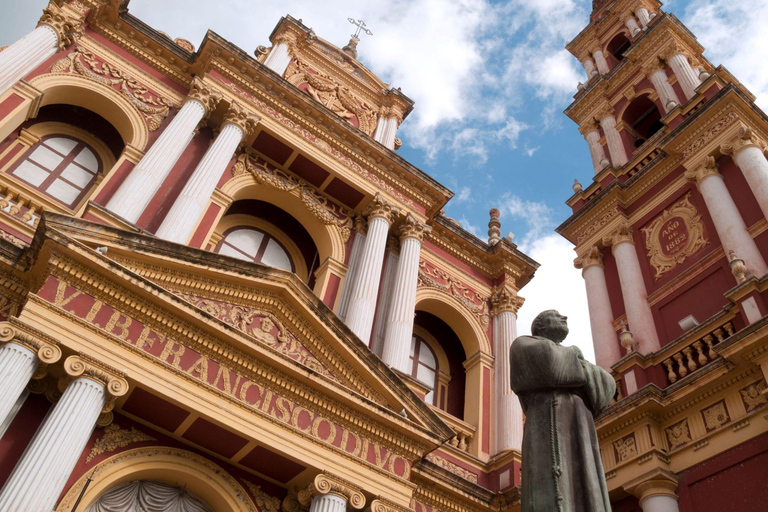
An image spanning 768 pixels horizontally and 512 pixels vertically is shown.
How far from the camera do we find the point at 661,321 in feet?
41.8

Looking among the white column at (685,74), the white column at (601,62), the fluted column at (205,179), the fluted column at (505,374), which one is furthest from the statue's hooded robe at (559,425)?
the white column at (601,62)

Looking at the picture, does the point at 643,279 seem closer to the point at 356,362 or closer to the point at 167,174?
the point at 356,362

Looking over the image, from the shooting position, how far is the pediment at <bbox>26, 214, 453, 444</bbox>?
8.00 metres

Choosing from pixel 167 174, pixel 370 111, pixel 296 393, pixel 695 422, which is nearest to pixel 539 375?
pixel 296 393

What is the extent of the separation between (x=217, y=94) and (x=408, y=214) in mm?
4681

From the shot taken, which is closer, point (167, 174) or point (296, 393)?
point (296, 393)

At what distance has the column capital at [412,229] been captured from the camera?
14047mm

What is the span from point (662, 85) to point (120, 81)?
13.3m

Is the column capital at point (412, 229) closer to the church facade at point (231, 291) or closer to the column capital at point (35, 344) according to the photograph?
the church facade at point (231, 291)

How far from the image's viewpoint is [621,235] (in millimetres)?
14789

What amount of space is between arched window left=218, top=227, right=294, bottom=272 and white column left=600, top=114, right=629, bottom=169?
9016 mm

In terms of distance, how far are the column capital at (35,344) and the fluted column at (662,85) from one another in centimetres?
1440

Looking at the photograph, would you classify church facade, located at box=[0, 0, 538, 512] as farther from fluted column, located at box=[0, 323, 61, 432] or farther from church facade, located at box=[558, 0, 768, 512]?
church facade, located at box=[558, 0, 768, 512]

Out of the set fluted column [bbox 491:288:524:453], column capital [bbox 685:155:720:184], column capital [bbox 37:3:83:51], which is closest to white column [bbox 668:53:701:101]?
column capital [bbox 685:155:720:184]
